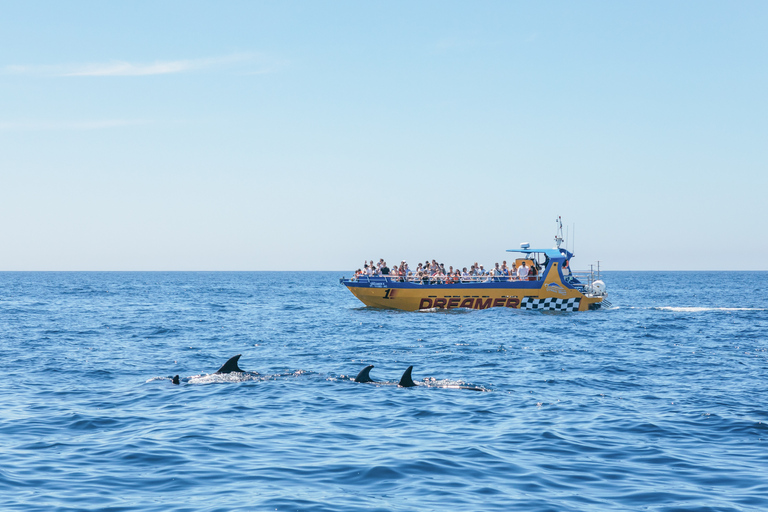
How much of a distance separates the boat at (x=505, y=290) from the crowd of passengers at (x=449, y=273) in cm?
6

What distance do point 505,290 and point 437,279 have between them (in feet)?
13.7

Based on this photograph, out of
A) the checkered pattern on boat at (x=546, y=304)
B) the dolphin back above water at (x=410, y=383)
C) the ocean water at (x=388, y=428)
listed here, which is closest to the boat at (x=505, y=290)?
the checkered pattern on boat at (x=546, y=304)

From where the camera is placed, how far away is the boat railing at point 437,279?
1582 inches

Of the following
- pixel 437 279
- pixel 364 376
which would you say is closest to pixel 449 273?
pixel 437 279

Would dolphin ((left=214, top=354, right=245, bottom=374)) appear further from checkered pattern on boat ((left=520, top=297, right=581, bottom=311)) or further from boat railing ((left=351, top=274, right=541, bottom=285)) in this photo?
checkered pattern on boat ((left=520, top=297, right=581, bottom=311))

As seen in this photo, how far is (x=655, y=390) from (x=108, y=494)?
41.5 feet

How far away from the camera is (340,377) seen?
1819cm

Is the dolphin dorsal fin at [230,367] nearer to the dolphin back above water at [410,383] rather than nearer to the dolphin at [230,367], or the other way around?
the dolphin at [230,367]

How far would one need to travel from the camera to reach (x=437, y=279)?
41.3 metres

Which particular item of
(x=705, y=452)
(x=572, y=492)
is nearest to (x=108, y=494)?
(x=572, y=492)

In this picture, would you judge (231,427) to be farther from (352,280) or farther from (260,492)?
(352,280)

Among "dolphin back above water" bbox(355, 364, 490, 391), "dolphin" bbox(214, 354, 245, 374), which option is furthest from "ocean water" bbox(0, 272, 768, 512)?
"dolphin" bbox(214, 354, 245, 374)

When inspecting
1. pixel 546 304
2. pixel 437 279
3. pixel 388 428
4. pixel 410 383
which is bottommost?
pixel 388 428

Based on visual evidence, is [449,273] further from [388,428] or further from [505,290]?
[388,428]
